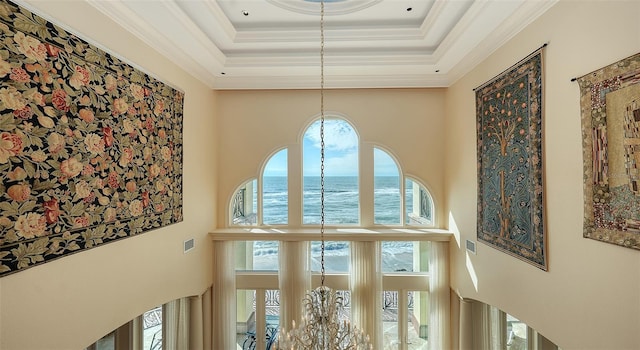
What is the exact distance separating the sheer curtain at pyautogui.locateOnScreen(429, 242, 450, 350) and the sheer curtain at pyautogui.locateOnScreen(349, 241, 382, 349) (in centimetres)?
82

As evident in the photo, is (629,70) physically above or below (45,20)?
below

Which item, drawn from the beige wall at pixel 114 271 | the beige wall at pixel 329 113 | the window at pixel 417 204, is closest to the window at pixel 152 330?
the beige wall at pixel 114 271

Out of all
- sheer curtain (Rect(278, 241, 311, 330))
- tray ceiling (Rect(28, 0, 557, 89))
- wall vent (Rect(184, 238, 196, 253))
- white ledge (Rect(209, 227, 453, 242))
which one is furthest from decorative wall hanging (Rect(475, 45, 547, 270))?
wall vent (Rect(184, 238, 196, 253))

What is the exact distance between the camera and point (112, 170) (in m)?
2.24

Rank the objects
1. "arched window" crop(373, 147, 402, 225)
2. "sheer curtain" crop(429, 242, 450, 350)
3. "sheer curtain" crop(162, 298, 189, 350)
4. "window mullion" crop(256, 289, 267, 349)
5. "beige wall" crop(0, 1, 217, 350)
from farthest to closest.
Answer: "arched window" crop(373, 147, 402, 225), "window mullion" crop(256, 289, 267, 349), "sheer curtain" crop(429, 242, 450, 350), "sheer curtain" crop(162, 298, 189, 350), "beige wall" crop(0, 1, 217, 350)

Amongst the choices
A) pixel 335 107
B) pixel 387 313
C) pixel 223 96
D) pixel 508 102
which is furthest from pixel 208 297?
pixel 508 102

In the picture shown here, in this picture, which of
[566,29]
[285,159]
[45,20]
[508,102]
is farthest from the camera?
[285,159]

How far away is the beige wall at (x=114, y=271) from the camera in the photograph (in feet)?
5.50

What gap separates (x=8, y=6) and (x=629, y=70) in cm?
383

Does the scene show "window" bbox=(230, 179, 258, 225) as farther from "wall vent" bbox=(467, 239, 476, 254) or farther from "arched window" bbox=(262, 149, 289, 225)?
"wall vent" bbox=(467, 239, 476, 254)

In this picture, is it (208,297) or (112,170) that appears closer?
(112,170)

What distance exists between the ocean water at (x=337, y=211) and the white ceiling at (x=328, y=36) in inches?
63.6

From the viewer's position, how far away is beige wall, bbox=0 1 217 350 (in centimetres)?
168

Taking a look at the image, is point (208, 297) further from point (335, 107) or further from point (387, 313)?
point (335, 107)
